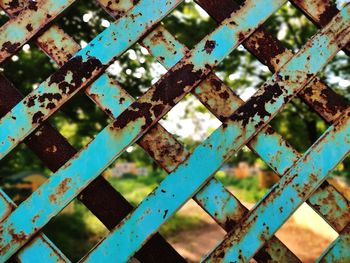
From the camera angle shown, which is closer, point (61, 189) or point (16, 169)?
point (61, 189)

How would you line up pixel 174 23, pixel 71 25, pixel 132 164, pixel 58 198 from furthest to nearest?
pixel 132 164
pixel 174 23
pixel 71 25
pixel 58 198

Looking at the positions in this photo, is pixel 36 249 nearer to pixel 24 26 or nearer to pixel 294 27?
pixel 24 26

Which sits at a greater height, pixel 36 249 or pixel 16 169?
pixel 16 169

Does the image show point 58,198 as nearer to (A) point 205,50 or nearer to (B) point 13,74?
(A) point 205,50

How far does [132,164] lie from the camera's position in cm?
3994

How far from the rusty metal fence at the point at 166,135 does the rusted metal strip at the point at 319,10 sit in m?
0.03

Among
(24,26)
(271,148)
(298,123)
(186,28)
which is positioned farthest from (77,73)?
(298,123)

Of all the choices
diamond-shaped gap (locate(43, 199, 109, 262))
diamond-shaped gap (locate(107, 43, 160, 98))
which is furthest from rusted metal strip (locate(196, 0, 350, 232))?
diamond-shaped gap (locate(43, 199, 109, 262))

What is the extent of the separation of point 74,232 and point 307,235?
447 centimetres

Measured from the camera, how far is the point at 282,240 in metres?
7.07

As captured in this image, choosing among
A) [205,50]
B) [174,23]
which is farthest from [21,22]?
[174,23]

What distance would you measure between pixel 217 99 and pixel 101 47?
1.29 ft

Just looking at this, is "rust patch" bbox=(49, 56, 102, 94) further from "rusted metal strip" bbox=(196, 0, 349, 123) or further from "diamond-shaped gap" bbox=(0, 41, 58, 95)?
"diamond-shaped gap" bbox=(0, 41, 58, 95)

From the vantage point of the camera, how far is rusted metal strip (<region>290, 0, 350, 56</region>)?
124 cm
